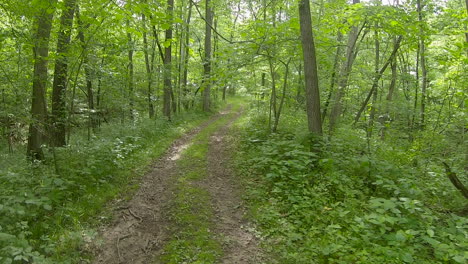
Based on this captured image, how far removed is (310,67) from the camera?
22.8 ft

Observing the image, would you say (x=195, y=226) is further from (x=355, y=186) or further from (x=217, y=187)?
(x=355, y=186)

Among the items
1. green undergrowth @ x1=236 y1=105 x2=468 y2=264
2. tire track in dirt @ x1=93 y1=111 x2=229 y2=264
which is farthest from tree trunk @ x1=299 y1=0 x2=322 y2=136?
tire track in dirt @ x1=93 y1=111 x2=229 y2=264

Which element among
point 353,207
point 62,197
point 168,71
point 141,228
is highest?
point 168,71

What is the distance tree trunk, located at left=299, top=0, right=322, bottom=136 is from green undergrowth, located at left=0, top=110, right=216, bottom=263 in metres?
4.95

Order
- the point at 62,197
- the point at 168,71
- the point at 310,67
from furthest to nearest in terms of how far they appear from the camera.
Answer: the point at 168,71
the point at 310,67
the point at 62,197

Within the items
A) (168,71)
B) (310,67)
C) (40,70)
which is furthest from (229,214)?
(168,71)

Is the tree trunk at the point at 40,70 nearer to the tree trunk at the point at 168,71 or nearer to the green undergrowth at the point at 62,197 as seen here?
the green undergrowth at the point at 62,197

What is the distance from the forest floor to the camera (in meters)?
4.02

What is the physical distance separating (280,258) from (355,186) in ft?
9.19

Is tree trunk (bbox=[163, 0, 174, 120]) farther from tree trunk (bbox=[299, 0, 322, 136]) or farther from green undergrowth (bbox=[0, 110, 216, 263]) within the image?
tree trunk (bbox=[299, 0, 322, 136])

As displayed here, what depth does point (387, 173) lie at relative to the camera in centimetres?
604

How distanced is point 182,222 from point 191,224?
0.19 m

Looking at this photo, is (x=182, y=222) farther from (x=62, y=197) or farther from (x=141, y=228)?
(x=62, y=197)

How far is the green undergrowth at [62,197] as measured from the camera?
358 cm
